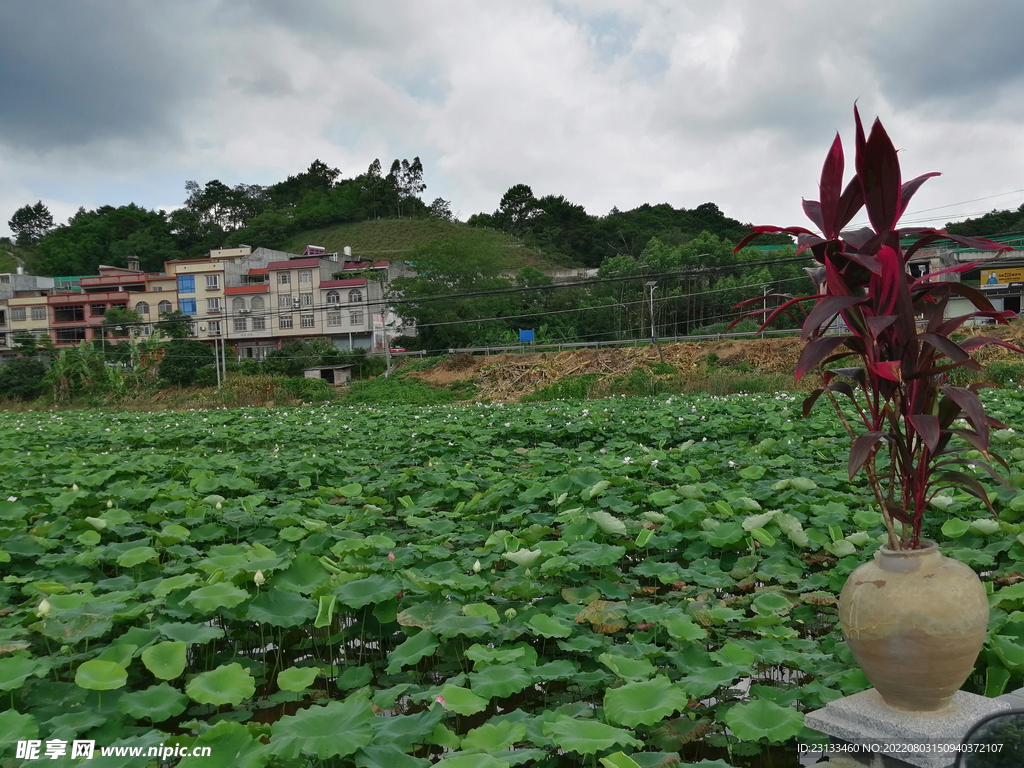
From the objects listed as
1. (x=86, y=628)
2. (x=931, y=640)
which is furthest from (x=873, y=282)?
(x=86, y=628)

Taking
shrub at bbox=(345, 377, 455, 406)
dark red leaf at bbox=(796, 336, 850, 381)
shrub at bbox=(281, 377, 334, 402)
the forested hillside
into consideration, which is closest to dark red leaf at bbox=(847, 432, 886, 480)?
dark red leaf at bbox=(796, 336, 850, 381)

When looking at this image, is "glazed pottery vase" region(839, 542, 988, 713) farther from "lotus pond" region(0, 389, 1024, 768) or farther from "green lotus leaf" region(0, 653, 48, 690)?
"green lotus leaf" region(0, 653, 48, 690)

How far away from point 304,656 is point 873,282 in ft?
8.60

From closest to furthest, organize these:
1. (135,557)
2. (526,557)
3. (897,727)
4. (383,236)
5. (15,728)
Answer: (897,727)
(15,728)
(526,557)
(135,557)
(383,236)

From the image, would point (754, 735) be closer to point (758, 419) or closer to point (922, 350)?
point (922, 350)

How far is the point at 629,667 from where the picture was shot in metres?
2.33

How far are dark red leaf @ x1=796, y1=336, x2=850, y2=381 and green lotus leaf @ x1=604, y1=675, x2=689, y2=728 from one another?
986 millimetres

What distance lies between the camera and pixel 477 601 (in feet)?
10.2

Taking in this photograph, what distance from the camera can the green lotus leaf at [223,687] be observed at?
2219 mm

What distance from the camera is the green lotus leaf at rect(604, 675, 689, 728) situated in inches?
78.7

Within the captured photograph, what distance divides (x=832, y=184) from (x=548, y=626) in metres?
1.80

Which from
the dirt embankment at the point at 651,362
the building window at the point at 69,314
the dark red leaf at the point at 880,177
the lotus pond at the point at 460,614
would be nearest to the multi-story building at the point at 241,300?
the building window at the point at 69,314

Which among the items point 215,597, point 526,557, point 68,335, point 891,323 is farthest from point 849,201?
point 68,335

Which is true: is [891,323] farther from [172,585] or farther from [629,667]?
[172,585]
